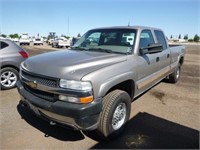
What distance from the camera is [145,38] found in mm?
4418

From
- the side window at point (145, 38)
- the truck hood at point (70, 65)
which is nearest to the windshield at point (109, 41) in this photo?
the side window at point (145, 38)

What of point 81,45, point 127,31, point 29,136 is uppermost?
point 127,31

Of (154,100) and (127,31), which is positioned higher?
(127,31)

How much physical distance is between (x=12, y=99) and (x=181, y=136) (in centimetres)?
412

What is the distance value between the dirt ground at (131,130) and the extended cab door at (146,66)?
2.19 feet

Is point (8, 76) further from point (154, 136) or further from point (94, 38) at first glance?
point (154, 136)

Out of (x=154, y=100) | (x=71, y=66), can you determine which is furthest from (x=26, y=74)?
(x=154, y=100)

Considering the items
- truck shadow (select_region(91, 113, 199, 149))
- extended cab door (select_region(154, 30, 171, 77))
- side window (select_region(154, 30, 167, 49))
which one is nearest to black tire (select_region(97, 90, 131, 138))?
truck shadow (select_region(91, 113, 199, 149))

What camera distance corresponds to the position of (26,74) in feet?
11.0

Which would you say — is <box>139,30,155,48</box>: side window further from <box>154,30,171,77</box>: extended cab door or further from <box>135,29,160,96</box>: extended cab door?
<box>154,30,171,77</box>: extended cab door

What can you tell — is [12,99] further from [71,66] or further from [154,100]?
[154,100]

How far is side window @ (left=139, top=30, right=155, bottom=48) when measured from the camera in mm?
4190

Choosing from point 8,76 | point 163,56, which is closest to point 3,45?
point 8,76

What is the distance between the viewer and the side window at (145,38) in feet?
13.7
